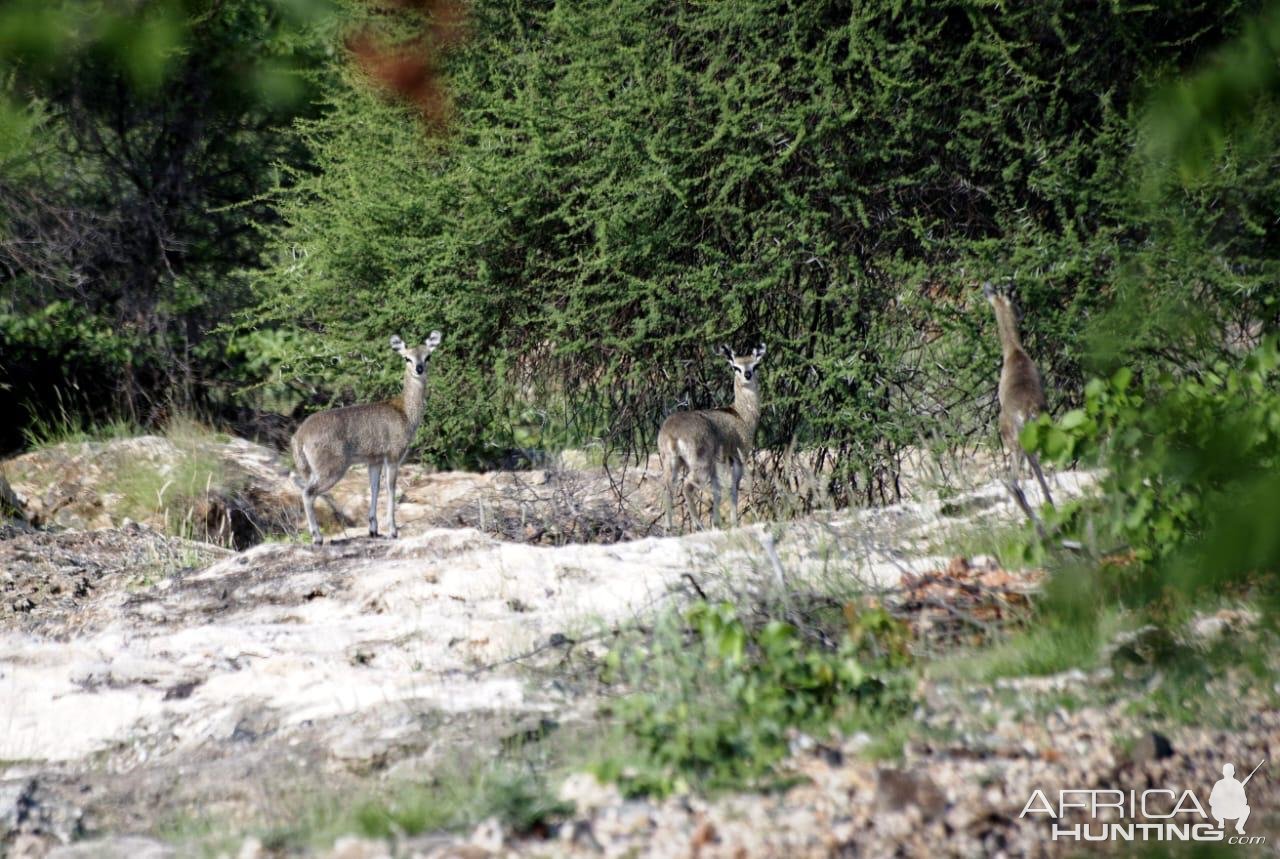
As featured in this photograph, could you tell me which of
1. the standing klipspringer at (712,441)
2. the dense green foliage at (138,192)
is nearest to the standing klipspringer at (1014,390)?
the standing klipspringer at (712,441)

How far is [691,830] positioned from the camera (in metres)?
4.54

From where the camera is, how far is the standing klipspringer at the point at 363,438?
385 inches

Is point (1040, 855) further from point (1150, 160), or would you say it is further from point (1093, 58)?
point (1093, 58)

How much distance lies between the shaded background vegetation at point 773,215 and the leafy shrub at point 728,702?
3.92m

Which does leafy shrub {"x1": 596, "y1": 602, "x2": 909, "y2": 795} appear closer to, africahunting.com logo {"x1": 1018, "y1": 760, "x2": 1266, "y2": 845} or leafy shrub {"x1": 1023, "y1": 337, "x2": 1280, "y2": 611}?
africahunting.com logo {"x1": 1018, "y1": 760, "x2": 1266, "y2": 845}

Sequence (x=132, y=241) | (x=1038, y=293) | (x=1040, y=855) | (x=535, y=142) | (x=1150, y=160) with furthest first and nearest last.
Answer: (x=132, y=241)
(x=535, y=142)
(x=1038, y=293)
(x=1150, y=160)
(x=1040, y=855)

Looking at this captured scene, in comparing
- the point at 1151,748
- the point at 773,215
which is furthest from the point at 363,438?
the point at 1151,748

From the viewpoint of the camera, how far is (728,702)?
535 cm

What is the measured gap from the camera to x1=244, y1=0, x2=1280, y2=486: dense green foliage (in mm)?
10539

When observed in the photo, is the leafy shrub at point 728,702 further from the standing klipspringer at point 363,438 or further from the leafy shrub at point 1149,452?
the standing klipspringer at point 363,438

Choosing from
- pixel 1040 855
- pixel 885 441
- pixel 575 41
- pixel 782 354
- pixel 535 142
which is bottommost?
pixel 1040 855

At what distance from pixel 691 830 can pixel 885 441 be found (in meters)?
7.53

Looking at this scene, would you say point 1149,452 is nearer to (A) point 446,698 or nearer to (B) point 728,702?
(B) point 728,702

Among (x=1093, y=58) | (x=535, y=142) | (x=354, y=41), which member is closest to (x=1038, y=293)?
(x=1093, y=58)
